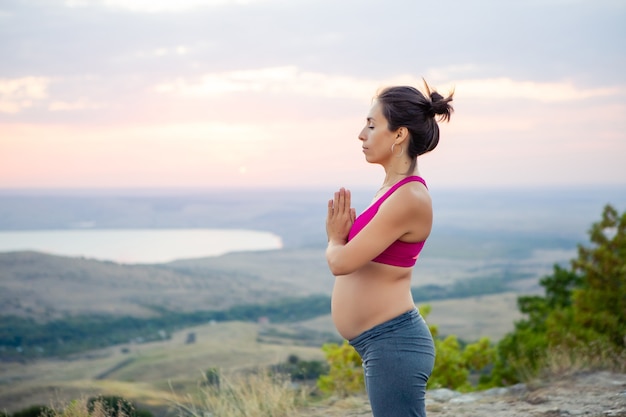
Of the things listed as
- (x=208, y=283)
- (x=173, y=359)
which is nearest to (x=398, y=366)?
(x=173, y=359)

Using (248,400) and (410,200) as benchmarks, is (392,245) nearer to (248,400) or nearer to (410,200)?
(410,200)

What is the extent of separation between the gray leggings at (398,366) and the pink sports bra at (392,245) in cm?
23

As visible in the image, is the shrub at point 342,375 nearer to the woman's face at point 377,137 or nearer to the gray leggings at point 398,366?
the gray leggings at point 398,366

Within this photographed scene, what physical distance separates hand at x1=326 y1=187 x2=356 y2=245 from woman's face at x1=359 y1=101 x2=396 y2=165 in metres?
0.19

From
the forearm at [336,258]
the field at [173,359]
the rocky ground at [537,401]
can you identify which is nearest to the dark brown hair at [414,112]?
the forearm at [336,258]

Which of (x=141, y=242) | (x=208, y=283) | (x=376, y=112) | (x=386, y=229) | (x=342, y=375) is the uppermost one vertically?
(x=141, y=242)

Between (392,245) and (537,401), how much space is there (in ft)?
13.3

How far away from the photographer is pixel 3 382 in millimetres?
38875

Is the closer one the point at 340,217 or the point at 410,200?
the point at 410,200

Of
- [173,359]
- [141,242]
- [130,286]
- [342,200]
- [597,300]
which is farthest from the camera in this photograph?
[141,242]

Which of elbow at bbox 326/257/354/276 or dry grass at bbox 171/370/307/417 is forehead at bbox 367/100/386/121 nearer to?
elbow at bbox 326/257/354/276

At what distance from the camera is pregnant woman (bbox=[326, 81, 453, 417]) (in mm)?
2625

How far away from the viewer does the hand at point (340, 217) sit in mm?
2764

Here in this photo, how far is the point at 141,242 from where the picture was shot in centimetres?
13275
